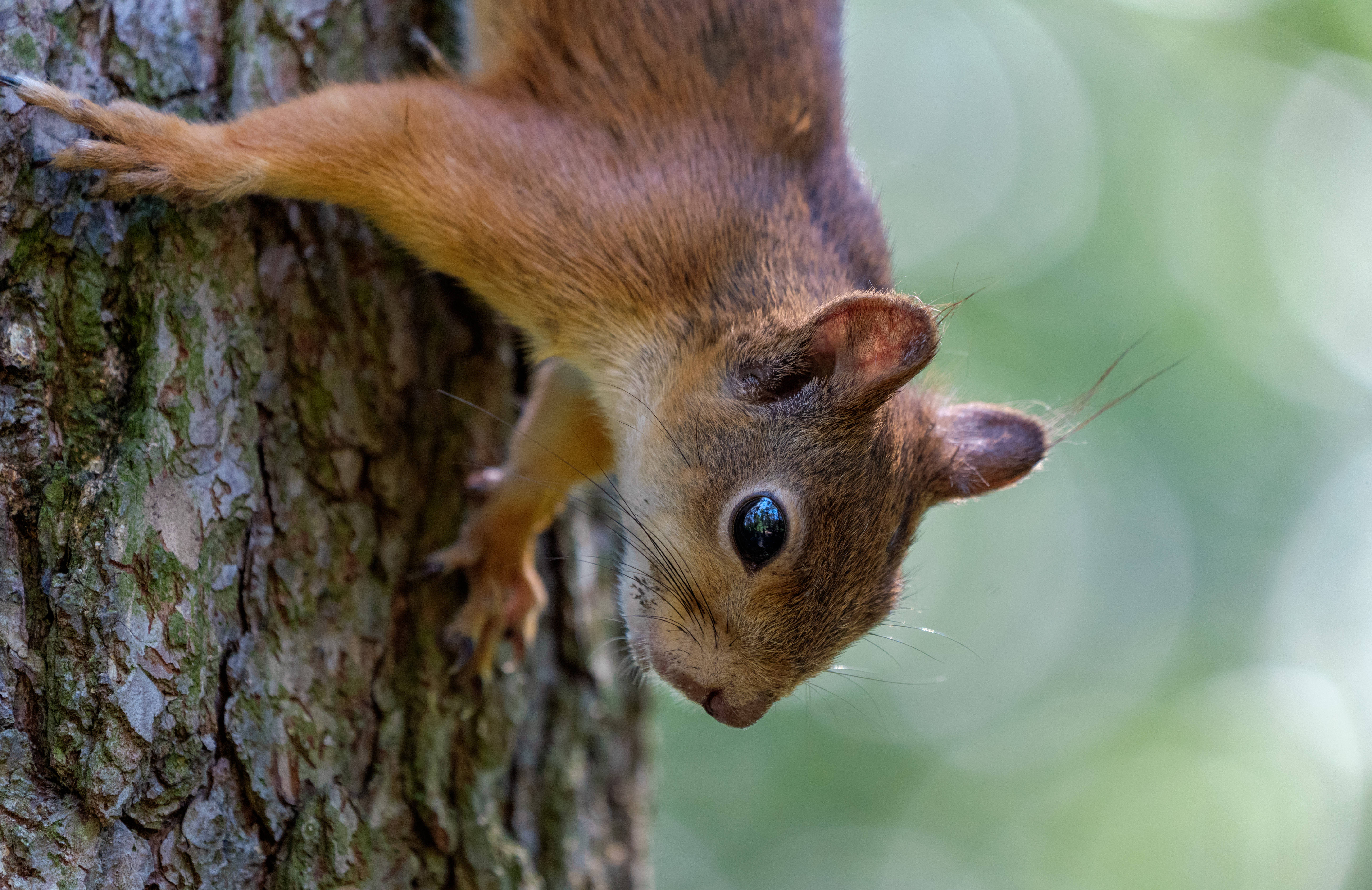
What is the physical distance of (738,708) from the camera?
2451 mm

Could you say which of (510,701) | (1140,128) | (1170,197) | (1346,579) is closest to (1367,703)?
(1346,579)

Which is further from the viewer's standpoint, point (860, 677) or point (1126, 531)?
point (1126, 531)

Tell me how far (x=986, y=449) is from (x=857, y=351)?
722mm

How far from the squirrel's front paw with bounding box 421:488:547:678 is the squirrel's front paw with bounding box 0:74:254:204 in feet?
3.67

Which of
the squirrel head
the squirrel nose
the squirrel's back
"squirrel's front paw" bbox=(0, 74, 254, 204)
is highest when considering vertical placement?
"squirrel's front paw" bbox=(0, 74, 254, 204)

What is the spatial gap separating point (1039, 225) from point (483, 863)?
5.50 meters

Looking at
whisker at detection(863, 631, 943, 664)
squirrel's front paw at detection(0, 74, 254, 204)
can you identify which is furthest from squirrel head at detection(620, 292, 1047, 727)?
squirrel's front paw at detection(0, 74, 254, 204)

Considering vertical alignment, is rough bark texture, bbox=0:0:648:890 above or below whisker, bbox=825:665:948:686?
above

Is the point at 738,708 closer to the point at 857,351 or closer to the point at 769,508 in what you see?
the point at 769,508

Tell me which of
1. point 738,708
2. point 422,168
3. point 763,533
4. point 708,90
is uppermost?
point 422,168

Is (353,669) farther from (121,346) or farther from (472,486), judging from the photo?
(121,346)

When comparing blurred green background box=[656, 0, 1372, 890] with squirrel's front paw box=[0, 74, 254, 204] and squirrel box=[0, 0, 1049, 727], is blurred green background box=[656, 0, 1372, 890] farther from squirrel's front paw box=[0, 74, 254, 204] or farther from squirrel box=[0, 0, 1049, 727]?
squirrel's front paw box=[0, 74, 254, 204]

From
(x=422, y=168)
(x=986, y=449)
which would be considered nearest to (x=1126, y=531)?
(x=986, y=449)

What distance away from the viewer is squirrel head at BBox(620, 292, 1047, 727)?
8.00ft
